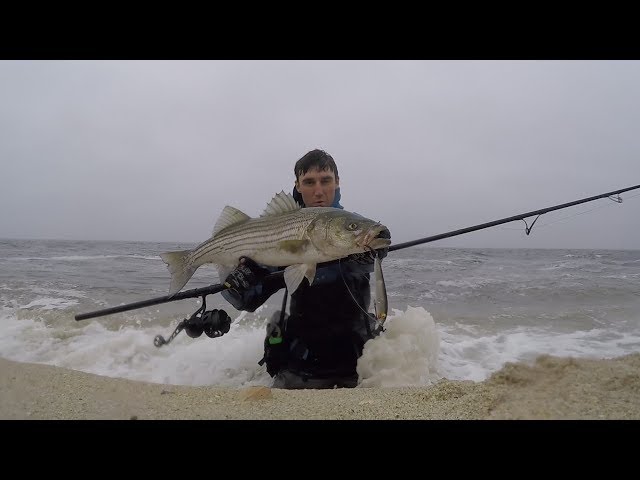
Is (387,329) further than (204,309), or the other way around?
(387,329)

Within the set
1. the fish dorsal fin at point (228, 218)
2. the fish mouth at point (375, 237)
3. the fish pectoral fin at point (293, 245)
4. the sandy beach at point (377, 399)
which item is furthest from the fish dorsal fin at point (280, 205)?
the sandy beach at point (377, 399)

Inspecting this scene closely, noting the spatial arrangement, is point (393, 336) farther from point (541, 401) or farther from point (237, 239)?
point (541, 401)

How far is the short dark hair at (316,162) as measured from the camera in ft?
A: 14.8

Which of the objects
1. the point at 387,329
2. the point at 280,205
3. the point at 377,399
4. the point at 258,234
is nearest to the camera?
the point at 377,399

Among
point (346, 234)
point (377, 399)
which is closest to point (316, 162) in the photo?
point (346, 234)

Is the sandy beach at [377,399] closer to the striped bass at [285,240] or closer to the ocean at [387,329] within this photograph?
the striped bass at [285,240]

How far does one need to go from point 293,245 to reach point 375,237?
2.40 feet

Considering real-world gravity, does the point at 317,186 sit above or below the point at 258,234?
above

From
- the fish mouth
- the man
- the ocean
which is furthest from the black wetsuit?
the fish mouth

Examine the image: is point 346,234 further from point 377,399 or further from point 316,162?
point 316,162

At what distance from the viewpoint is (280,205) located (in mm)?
3641

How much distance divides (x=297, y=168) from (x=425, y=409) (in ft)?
10.2

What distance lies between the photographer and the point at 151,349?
7316 mm

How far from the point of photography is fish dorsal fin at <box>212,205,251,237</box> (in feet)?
12.4
